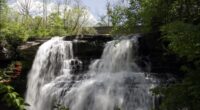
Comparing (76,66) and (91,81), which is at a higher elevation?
(76,66)

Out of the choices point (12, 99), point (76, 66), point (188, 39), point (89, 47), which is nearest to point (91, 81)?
point (76, 66)

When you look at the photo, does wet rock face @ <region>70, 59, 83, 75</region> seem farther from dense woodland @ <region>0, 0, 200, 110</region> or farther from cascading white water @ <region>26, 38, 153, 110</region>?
dense woodland @ <region>0, 0, 200, 110</region>

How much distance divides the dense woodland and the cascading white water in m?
1.27

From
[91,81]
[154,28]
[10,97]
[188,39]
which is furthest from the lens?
[154,28]

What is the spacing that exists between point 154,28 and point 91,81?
329cm

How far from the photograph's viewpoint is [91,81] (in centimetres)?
1555

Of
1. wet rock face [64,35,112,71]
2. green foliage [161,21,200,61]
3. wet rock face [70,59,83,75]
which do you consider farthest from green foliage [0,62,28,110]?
wet rock face [64,35,112,71]

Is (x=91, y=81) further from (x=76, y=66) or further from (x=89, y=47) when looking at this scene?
(x=89, y=47)

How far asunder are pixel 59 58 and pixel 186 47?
13.9 m

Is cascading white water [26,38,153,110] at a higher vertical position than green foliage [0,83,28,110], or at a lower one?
lower

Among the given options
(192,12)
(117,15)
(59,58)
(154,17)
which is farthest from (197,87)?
(59,58)

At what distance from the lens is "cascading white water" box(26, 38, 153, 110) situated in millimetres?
13898

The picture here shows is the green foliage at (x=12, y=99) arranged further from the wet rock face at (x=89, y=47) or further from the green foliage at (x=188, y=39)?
the wet rock face at (x=89, y=47)

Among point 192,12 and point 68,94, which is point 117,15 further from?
point 192,12
